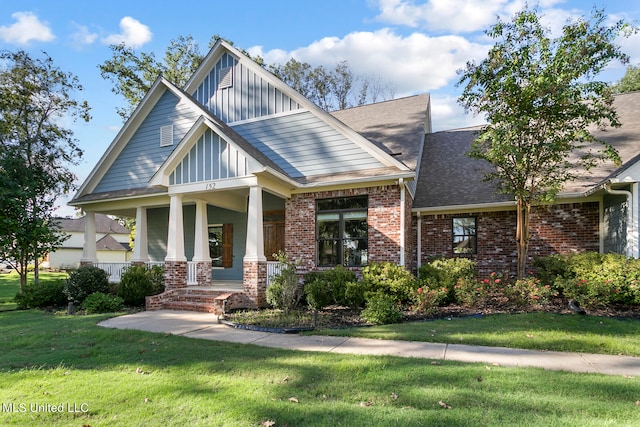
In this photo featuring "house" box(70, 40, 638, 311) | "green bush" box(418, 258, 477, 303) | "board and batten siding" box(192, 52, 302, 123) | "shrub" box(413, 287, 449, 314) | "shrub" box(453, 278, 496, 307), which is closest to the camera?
"shrub" box(413, 287, 449, 314)

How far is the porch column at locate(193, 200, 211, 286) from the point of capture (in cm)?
1200

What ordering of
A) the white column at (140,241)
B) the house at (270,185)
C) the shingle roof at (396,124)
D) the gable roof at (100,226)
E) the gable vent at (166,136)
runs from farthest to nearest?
the gable roof at (100,226) < the gable vent at (166,136) < the white column at (140,241) < the shingle roof at (396,124) < the house at (270,185)

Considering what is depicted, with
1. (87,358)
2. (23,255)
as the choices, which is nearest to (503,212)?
(87,358)

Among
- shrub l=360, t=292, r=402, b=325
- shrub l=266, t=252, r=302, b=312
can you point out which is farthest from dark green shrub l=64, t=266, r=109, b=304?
shrub l=360, t=292, r=402, b=325

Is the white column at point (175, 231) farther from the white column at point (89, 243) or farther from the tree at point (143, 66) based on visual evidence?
the tree at point (143, 66)

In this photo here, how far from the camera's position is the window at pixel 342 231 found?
10969 mm

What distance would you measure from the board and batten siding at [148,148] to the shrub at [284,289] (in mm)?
Result: 6872

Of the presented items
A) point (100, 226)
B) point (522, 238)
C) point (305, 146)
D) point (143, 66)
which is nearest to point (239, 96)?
point (305, 146)

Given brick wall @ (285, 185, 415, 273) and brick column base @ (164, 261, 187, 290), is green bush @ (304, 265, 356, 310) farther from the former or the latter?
brick column base @ (164, 261, 187, 290)

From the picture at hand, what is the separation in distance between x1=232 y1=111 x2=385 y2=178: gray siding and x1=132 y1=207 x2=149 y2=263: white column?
487 centimetres

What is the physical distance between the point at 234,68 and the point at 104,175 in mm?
6740

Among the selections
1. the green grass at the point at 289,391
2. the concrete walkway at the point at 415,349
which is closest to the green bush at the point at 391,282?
the concrete walkway at the point at 415,349

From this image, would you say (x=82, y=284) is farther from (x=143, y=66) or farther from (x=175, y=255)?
(x=143, y=66)

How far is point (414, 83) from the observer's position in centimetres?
2492
